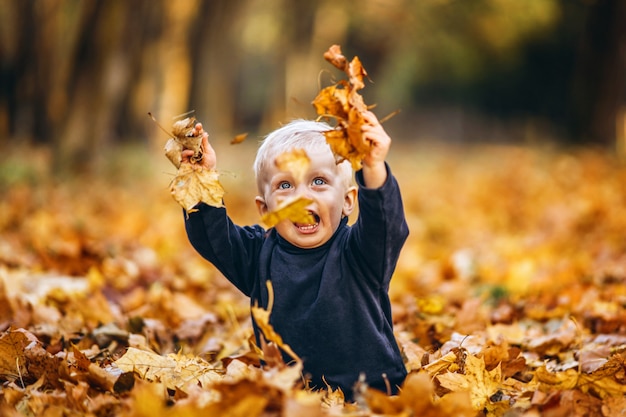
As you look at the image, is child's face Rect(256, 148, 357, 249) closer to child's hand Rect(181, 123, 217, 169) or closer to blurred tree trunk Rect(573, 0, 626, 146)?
child's hand Rect(181, 123, 217, 169)

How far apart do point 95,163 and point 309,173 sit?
7.45 m

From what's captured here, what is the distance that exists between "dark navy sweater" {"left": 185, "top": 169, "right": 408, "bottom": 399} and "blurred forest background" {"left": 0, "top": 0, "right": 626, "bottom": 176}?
18.2 inches

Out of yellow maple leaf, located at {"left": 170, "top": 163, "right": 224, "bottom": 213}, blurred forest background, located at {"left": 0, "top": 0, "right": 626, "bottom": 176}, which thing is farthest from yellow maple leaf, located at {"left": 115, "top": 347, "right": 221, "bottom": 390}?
blurred forest background, located at {"left": 0, "top": 0, "right": 626, "bottom": 176}

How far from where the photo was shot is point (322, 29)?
82.2 ft

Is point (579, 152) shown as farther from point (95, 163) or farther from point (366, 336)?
point (366, 336)

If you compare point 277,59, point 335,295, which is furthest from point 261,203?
point 277,59

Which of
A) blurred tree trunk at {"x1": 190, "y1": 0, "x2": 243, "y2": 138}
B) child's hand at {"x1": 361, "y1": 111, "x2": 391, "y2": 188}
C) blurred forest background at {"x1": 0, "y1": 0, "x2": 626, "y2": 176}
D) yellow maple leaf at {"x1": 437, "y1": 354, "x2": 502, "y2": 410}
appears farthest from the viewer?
blurred tree trunk at {"x1": 190, "y1": 0, "x2": 243, "y2": 138}

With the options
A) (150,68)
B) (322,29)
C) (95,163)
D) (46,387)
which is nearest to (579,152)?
(95,163)

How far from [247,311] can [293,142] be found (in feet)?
5.76

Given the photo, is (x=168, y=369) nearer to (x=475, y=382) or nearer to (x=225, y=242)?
(x=225, y=242)

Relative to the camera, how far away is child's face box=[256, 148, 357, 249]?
2127 mm

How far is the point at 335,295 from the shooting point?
6.86 feet

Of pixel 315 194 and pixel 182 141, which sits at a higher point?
pixel 182 141

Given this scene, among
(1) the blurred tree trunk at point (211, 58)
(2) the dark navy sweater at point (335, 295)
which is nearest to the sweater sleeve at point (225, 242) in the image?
(2) the dark navy sweater at point (335, 295)
